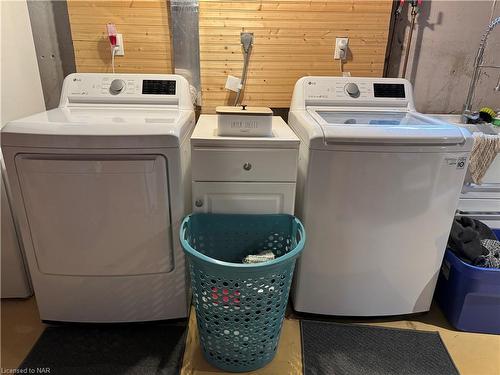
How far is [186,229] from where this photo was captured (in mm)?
1351

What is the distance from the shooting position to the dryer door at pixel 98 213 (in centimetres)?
127

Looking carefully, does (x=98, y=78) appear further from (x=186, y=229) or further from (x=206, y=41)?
(x=186, y=229)

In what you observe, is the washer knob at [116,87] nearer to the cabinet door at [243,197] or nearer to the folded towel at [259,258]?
the cabinet door at [243,197]

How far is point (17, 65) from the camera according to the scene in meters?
1.78

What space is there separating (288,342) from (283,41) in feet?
5.38

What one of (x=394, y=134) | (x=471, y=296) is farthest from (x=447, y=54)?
(x=471, y=296)

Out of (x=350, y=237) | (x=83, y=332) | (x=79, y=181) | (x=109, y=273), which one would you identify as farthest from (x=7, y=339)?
(x=350, y=237)

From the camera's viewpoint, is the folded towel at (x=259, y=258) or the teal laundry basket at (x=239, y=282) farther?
the folded towel at (x=259, y=258)

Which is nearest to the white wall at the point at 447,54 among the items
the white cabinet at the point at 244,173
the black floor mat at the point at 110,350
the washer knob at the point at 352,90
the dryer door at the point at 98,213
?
the washer knob at the point at 352,90

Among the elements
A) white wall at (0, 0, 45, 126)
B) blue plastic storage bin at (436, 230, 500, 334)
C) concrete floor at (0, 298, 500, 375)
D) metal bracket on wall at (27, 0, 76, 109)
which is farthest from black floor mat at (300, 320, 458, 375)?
metal bracket on wall at (27, 0, 76, 109)

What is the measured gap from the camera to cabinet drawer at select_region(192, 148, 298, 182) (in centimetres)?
134

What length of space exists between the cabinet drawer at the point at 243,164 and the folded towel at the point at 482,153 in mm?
905

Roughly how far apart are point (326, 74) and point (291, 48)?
0.27m

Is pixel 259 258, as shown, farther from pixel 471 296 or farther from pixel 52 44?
pixel 52 44
